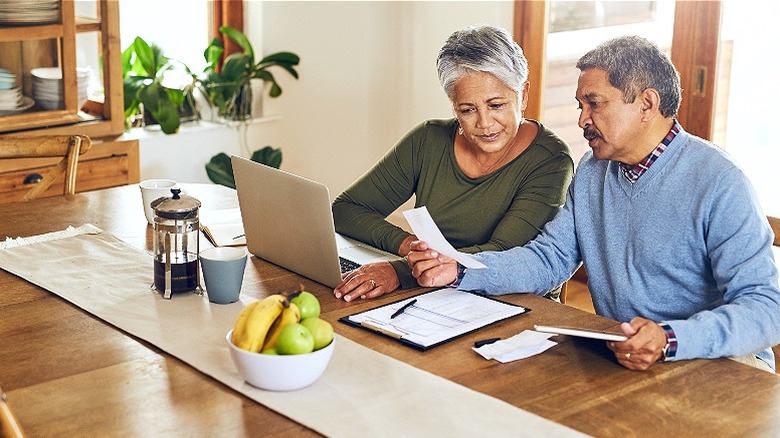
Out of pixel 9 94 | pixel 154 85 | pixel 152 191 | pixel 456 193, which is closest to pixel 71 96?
pixel 9 94

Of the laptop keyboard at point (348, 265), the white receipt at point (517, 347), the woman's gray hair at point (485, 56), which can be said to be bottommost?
the white receipt at point (517, 347)

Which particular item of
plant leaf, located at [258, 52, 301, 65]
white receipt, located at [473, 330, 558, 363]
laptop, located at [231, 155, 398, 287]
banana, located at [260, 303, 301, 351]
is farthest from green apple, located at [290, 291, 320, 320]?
plant leaf, located at [258, 52, 301, 65]

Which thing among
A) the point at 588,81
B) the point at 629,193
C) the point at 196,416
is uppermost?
the point at 588,81

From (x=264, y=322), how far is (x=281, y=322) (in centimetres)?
3

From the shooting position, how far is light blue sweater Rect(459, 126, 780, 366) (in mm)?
1775

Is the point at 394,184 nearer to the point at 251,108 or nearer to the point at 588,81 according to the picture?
the point at 588,81

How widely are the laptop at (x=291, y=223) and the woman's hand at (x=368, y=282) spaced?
3 cm

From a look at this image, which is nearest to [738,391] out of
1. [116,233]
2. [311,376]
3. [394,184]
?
[311,376]

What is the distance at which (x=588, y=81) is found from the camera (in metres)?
2.03

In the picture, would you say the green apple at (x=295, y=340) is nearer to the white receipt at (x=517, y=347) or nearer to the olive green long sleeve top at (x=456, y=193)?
the white receipt at (x=517, y=347)

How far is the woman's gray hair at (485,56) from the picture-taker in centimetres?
238

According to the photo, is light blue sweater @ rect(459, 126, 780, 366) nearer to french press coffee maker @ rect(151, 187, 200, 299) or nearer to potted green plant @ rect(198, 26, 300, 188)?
french press coffee maker @ rect(151, 187, 200, 299)

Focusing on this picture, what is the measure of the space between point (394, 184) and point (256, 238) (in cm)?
54

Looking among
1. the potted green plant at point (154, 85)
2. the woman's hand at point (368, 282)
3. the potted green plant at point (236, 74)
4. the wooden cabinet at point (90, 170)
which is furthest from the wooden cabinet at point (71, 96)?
the woman's hand at point (368, 282)
